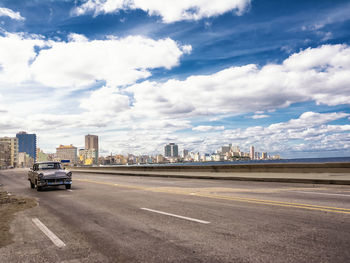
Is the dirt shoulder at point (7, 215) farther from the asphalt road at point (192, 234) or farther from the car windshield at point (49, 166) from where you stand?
the car windshield at point (49, 166)

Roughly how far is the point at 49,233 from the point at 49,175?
11.7m

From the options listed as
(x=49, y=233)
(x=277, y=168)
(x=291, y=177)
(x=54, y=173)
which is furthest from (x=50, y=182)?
(x=277, y=168)

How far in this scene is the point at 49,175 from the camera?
58.4ft

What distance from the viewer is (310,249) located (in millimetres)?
5043

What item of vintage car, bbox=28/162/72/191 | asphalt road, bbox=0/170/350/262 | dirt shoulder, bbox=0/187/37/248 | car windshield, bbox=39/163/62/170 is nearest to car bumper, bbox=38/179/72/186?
vintage car, bbox=28/162/72/191

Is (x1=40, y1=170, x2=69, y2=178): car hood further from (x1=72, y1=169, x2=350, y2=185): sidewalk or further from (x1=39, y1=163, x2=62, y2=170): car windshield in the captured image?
(x1=72, y1=169, x2=350, y2=185): sidewalk

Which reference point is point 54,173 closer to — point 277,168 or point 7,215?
point 7,215

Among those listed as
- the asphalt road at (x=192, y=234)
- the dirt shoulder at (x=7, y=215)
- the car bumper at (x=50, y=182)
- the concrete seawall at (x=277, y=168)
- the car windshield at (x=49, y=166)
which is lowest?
the dirt shoulder at (x=7, y=215)

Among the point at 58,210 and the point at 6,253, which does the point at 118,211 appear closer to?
the point at 58,210

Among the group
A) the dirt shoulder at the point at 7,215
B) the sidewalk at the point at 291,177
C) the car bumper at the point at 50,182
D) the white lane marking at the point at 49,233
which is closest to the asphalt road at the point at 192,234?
the white lane marking at the point at 49,233

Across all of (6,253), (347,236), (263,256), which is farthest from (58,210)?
(347,236)

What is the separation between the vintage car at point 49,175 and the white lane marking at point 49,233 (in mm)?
9454

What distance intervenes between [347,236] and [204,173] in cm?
2241

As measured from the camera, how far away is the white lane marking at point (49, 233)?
603 centimetres
